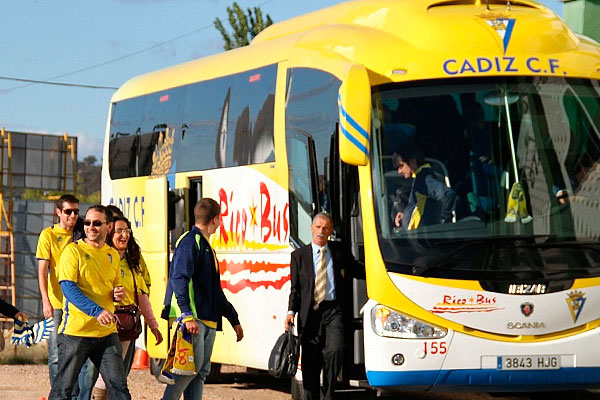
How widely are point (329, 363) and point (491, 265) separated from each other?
66.4 inches

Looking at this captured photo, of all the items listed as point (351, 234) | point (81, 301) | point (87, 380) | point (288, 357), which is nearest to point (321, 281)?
point (351, 234)

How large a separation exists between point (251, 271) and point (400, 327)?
12.2 ft

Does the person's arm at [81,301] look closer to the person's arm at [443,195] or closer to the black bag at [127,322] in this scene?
the black bag at [127,322]

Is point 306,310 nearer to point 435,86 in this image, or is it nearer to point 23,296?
point 435,86

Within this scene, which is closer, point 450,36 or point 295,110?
point 450,36

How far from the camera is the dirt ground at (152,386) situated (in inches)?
617

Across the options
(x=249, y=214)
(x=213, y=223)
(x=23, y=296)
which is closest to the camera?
(x=213, y=223)

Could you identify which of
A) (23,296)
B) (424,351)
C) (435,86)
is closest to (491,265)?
(424,351)

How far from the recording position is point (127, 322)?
1112cm

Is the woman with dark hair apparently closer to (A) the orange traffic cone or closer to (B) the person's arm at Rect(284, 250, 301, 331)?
(B) the person's arm at Rect(284, 250, 301, 331)

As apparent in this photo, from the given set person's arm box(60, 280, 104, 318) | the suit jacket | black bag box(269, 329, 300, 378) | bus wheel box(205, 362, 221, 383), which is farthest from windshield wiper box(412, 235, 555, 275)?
bus wheel box(205, 362, 221, 383)

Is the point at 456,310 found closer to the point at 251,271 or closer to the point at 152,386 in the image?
the point at 251,271

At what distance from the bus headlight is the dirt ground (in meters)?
4.17

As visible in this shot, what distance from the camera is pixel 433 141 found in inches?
467
